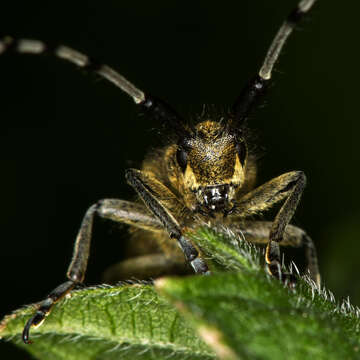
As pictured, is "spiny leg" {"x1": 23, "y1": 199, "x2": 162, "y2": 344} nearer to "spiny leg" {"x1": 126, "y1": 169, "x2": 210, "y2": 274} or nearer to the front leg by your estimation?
"spiny leg" {"x1": 126, "y1": 169, "x2": 210, "y2": 274}

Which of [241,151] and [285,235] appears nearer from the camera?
[241,151]

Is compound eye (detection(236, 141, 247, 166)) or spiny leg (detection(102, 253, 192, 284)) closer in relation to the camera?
compound eye (detection(236, 141, 247, 166))

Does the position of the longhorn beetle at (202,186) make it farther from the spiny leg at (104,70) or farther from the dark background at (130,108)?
the dark background at (130,108)

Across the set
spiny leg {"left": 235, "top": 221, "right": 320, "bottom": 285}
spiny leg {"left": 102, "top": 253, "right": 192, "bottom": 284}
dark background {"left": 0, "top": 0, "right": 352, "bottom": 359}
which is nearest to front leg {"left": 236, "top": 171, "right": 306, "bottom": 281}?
spiny leg {"left": 235, "top": 221, "right": 320, "bottom": 285}

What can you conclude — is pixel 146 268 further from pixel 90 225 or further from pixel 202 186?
pixel 202 186

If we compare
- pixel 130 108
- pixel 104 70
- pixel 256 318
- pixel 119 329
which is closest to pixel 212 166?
pixel 104 70

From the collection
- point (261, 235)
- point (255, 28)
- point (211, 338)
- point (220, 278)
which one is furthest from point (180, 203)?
point (255, 28)

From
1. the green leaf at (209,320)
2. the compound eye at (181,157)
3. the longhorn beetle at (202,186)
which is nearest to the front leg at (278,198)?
the longhorn beetle at (202,186)
